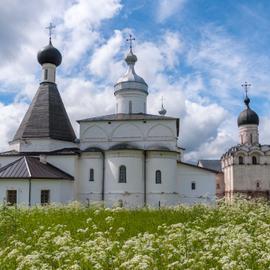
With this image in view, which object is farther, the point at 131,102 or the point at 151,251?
the point at 131,102

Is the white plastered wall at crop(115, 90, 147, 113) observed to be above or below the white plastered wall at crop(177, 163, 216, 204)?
above

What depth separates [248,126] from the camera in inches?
1809

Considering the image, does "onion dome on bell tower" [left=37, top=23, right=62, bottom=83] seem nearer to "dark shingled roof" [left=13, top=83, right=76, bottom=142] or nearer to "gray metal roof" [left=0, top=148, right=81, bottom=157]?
"dark shingled roof" [left=13, top=83, right=76, bottom=142]

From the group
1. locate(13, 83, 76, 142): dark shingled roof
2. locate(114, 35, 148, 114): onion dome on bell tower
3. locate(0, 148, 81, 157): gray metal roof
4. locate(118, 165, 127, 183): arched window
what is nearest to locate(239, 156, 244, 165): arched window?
locate(114, 35, 148, 114): onion dome on bell tower

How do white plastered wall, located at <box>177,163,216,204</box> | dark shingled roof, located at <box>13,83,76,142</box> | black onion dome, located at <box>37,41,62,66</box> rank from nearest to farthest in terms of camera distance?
white plastered wall, located at <box>177,163,216,204</box>, dark shingled roof, located at <box>13,83,76,142</box>, black onion dome, located at <box>37,41,62,66</box>

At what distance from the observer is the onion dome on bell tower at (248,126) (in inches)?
1797

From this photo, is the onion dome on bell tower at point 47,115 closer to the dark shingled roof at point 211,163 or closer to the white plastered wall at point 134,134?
the white plastered wall at point 134,134

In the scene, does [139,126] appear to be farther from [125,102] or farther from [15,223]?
[15,223]

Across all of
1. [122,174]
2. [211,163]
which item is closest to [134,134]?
[122,174]

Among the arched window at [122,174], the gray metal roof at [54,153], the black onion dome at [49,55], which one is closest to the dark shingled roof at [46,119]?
the gray metal roof at [54,153]

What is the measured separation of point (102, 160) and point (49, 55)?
9.04 meters

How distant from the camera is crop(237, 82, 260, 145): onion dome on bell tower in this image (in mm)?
45656

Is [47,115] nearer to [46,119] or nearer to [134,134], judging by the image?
[46,119]

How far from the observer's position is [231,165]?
45.7 m
